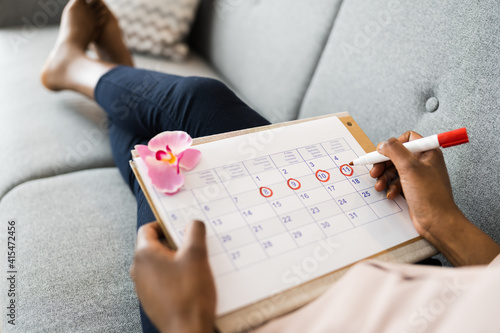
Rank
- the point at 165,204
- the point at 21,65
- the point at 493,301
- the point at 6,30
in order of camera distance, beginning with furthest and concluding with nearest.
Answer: the point at 6,30 < the point at 21,65 < the point at 165,204 < the point at 493,301

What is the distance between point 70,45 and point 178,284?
0.92 m

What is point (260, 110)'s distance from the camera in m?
1.13

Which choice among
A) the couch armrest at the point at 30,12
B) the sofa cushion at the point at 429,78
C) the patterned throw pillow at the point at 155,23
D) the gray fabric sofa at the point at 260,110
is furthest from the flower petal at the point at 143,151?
the couch armrest at the point at 30,12

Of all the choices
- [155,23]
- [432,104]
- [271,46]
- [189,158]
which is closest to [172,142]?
[189,158]

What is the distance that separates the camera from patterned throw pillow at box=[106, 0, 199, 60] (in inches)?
48.9

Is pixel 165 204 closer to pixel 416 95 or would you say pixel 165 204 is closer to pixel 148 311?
pixel 148 311

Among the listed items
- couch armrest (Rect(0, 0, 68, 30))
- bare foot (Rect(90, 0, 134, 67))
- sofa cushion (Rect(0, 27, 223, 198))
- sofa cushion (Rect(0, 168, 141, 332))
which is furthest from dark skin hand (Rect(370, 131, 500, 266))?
couch armrest (Rect(0, 0, 68, 30))

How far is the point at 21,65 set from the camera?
1164 millimetres

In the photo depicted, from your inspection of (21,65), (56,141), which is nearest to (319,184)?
(56,141)

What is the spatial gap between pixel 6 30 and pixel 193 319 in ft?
4.31

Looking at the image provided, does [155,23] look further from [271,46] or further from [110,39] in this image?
[271,46]

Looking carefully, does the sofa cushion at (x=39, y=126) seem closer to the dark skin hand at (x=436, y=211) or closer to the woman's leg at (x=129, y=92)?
the woman's leg at (x=129, y=92)

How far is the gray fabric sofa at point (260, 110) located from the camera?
2.17 ft

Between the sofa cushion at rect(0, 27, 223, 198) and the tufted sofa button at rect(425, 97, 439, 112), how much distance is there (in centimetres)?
73
